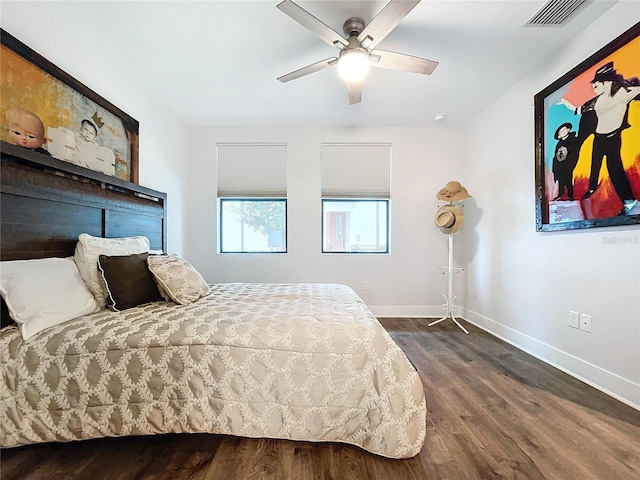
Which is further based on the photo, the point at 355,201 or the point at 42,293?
the point at 355,201

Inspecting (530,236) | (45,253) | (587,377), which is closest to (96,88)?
(45,253)

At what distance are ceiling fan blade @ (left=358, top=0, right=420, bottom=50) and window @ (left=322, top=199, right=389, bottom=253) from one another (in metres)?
2.27

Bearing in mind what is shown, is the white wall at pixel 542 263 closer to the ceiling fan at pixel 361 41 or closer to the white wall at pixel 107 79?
the ceiling fan at pixel 361 41

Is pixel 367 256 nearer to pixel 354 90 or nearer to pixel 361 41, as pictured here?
pixel 354 90

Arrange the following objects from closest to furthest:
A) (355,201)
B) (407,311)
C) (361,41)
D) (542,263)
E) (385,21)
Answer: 1. (385,21)
2. (361,41)
3. (542,263)
4. (407,311)
5. (355,201)

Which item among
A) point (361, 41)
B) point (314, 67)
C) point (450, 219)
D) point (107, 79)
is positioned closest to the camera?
point (361, 41)

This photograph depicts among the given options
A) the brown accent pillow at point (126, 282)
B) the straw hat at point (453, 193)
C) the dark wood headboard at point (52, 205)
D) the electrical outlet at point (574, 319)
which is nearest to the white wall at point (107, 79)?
the dark wood headboard at point (52, 205)

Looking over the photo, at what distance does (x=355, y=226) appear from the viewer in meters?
4.17

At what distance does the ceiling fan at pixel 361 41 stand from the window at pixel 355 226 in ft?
6.31

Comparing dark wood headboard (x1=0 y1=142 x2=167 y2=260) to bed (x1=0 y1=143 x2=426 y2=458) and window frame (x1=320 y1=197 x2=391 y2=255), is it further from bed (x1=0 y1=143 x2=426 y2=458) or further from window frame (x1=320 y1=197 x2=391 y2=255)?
window frame (x1=320 y1=197 x2=391 y2=255)

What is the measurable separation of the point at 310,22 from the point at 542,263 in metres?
2.68

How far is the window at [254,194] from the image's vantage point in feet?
13.3

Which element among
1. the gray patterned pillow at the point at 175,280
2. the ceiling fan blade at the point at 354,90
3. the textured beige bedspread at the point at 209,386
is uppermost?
the ceiling fan blade at the point at 354,90

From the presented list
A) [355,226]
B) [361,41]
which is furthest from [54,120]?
[355,226]
